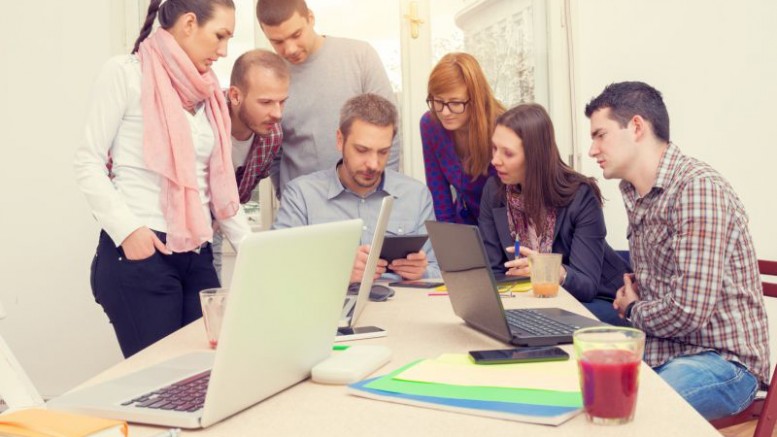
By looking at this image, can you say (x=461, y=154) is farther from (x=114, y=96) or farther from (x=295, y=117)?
(x=114, y=96)

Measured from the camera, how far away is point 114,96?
1857mm

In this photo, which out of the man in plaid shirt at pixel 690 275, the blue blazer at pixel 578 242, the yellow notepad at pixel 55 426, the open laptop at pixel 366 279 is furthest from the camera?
the blue blazer at pixel 578 242

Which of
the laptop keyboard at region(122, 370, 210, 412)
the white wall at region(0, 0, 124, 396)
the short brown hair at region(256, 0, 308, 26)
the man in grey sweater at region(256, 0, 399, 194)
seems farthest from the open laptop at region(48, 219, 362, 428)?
the white wall at region(0, 0, 124, 396)

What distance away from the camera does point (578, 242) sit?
2.31 m

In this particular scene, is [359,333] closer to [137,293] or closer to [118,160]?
[137,293]

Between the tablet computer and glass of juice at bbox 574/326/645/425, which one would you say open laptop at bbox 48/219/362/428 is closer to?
glass of juice at bbox 574/326/645/425

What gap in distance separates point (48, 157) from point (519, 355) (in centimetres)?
285

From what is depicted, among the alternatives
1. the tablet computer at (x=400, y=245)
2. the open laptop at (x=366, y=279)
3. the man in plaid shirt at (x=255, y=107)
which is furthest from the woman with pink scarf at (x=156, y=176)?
the open laptop at (x=366, y=279)

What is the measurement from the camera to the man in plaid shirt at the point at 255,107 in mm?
2307

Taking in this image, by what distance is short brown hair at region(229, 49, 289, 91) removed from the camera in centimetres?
230

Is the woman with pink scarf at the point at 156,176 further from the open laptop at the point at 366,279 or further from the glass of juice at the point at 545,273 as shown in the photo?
the glass of juice at the point at 545,273

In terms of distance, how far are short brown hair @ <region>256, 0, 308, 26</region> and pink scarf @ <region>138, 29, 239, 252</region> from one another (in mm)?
516

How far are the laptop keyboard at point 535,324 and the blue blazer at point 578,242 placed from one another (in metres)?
0.70

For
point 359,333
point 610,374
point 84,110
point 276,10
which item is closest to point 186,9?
point 276,10
